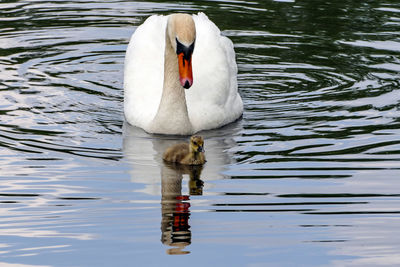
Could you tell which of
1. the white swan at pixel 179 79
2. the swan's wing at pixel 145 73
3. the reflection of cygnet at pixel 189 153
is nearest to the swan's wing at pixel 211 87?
the white swan at pixel 179 79

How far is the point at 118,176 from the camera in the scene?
36.3 ft

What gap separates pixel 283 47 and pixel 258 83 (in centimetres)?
211

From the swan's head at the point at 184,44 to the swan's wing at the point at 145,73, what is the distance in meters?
1.17

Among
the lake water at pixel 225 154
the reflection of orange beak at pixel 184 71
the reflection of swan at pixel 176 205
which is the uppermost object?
the reflection of orange beak at pixel 184 71

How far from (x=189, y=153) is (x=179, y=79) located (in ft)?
5.65

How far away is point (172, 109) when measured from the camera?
1326cm

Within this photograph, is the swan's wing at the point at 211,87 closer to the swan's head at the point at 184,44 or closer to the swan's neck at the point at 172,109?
the swan's neck at the point at 172,109

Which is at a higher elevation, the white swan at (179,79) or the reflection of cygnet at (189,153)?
the white swan at (179,79)

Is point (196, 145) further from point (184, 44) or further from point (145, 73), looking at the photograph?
point (145, 73)

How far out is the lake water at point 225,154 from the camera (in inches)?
350

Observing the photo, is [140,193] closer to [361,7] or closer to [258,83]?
[258,83]

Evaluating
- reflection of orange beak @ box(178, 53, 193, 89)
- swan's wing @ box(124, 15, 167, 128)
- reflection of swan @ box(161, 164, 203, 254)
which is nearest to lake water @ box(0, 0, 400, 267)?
reflection of swan @ box(161, 164, 203, 254)

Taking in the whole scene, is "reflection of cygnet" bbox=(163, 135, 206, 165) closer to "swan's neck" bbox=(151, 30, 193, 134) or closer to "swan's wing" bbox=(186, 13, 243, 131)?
"swan's neck" bbox=(151, 30, 193, 134)

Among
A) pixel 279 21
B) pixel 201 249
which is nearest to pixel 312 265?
pixel 201 249
